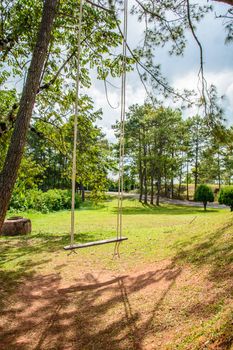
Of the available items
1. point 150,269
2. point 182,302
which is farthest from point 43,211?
point 182,302

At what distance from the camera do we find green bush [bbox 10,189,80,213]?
61.4ft

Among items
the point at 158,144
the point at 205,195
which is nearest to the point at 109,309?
the point at 205,195

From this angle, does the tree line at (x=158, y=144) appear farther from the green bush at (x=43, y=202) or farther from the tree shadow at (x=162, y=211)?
the green bush at (x=43, y=202)

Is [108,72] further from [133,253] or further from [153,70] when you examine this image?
[133,253]

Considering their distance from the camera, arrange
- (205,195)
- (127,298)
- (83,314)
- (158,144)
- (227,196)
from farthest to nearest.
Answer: (158,144), (205,195), (227,196), (127,298), (83,314)

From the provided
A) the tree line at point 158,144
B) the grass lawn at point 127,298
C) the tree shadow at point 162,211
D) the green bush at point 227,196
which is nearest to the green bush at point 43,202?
the tree shadow at point 162,211

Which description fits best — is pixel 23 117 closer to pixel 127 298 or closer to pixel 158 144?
pixel 127 298

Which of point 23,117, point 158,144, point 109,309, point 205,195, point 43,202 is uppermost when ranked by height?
point 158,144

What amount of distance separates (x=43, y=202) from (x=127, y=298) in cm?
1750

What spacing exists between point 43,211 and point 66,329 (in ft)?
55.7

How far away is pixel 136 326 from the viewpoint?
9.70 feet

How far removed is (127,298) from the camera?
3.70 metres

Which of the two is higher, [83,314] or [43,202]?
[43,202]

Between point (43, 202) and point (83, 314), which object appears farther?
point (43, 202)
